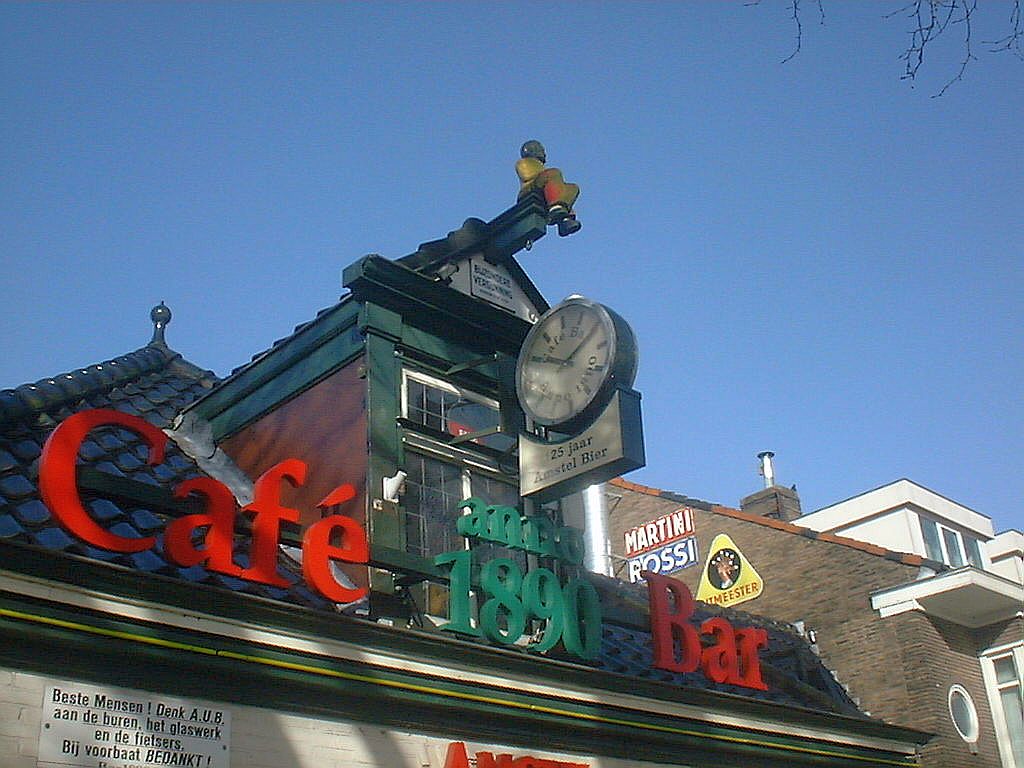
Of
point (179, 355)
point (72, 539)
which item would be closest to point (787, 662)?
point (179, 355)

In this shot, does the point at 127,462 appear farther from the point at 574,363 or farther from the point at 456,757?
the point at 574,363

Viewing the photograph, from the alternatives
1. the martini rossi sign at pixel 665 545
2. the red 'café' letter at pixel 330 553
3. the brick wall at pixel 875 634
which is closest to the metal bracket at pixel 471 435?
the red 'café' letter at pixel 330 553

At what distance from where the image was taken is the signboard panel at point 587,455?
10.8m

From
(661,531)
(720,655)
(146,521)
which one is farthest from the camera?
(661,531)

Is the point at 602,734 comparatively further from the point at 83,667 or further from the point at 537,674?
the point at 83,667

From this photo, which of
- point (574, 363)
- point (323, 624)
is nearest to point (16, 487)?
point (323, 624)

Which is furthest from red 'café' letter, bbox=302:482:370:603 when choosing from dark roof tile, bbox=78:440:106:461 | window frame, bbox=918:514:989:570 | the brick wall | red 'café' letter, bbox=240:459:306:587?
window frame, bbox=918:514:989:570

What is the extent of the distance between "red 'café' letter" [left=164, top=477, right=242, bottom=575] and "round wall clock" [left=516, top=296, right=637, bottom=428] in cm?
367

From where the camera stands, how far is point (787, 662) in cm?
1648

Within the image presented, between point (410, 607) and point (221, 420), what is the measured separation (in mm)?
3863

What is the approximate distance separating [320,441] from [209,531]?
300 cm

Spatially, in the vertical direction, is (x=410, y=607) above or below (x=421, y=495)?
below

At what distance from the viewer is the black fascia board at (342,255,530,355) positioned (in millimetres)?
11266

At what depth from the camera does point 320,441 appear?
37.5 feet
